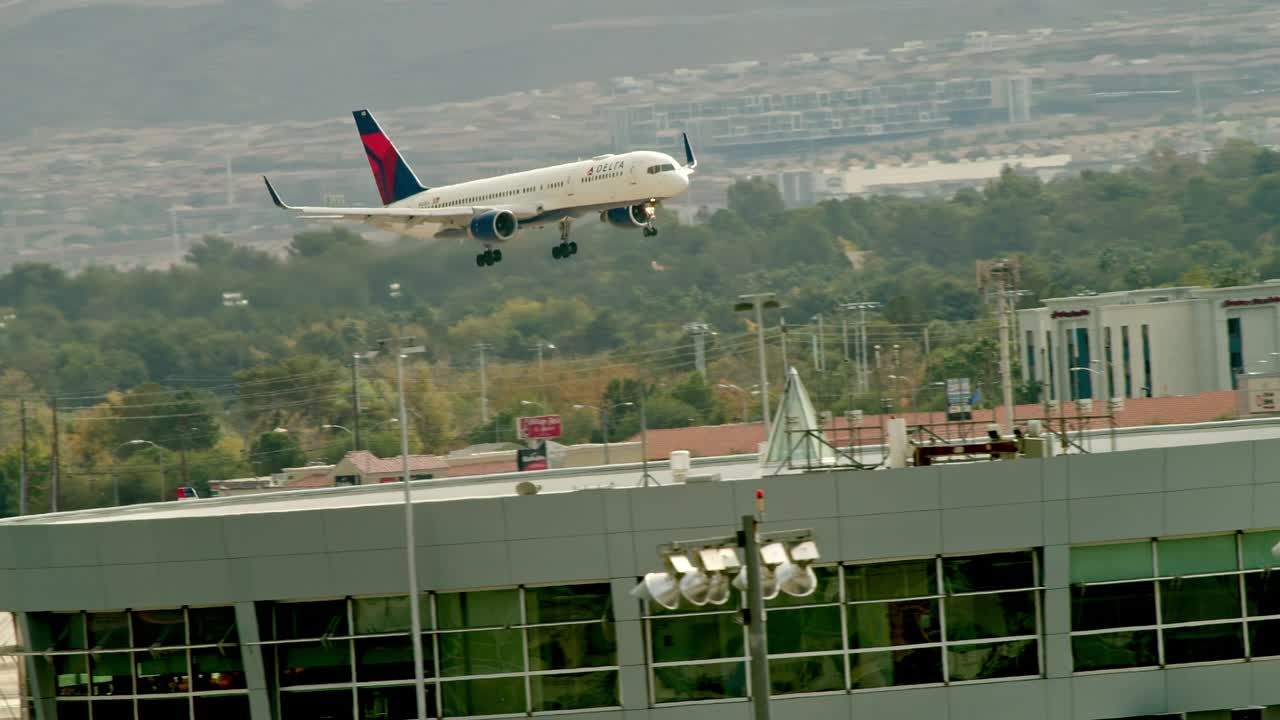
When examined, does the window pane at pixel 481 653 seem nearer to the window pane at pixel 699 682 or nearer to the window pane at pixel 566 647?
the window pane at pixel 566 647

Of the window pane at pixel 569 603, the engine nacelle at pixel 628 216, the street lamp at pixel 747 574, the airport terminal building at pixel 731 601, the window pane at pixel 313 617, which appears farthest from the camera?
the engine nacelle at pixel 628 216

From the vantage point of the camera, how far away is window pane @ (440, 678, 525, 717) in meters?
24.7

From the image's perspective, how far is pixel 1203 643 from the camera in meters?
25.1

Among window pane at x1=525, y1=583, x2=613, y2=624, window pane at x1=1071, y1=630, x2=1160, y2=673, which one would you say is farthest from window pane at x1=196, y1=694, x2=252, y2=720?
window pane at x1=1071, y1=630, x2=1160, y2=673

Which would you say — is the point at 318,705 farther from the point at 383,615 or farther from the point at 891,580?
the point at 891,580

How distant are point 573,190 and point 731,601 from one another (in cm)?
4860

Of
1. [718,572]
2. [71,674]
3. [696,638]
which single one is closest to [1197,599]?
[696,638]

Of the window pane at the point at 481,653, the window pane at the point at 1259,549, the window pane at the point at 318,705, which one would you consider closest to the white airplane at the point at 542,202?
the window pane at the point at 318,705

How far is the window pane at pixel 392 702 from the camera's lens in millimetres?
24781

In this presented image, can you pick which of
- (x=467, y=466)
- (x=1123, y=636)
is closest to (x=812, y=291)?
(x=467, y=466)

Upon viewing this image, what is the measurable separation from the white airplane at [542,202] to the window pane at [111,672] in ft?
124

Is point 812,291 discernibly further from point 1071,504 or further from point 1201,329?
point 1071,504

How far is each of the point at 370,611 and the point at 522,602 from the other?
217 cm

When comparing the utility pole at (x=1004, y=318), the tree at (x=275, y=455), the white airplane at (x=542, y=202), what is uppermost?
the white airplane at (x=542, y=202)
